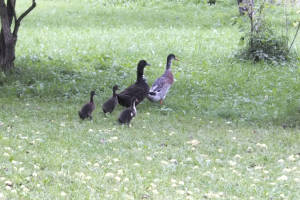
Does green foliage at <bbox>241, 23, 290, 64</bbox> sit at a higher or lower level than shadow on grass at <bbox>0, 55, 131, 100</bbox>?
higher

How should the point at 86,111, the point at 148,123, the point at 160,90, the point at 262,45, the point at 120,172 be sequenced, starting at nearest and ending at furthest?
the point at 120,172 < the point at 86,111 < the point at 148,123 < the point at 160,90 < the point at 262,45

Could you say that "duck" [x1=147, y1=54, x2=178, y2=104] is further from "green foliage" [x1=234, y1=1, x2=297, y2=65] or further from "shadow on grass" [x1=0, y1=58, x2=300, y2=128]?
"green foliage" [x1=234, y1=1, x2=297, y2=65]

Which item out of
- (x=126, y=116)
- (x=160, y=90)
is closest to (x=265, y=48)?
(x=160, y=90)

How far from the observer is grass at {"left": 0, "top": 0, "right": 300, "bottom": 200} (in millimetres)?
6801

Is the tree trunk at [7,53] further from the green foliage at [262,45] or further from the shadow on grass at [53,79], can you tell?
the green foliage at [262,45]

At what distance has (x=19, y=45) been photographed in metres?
17.8

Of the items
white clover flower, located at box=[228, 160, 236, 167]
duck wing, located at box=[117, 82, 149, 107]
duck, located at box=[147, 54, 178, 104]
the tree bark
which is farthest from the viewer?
the tree bark

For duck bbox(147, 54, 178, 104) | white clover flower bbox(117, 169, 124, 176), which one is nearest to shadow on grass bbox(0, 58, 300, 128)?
duck bbox(147, 54, 178, 104)

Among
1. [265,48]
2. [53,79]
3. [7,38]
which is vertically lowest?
[53,79]

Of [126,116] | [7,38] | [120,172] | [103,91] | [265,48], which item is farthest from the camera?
[265,48]

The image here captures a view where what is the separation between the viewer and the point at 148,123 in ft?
34.7

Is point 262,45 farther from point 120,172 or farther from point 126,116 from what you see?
point 120,172

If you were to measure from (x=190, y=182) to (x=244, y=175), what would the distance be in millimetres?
894

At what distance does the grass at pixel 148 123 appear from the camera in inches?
268
